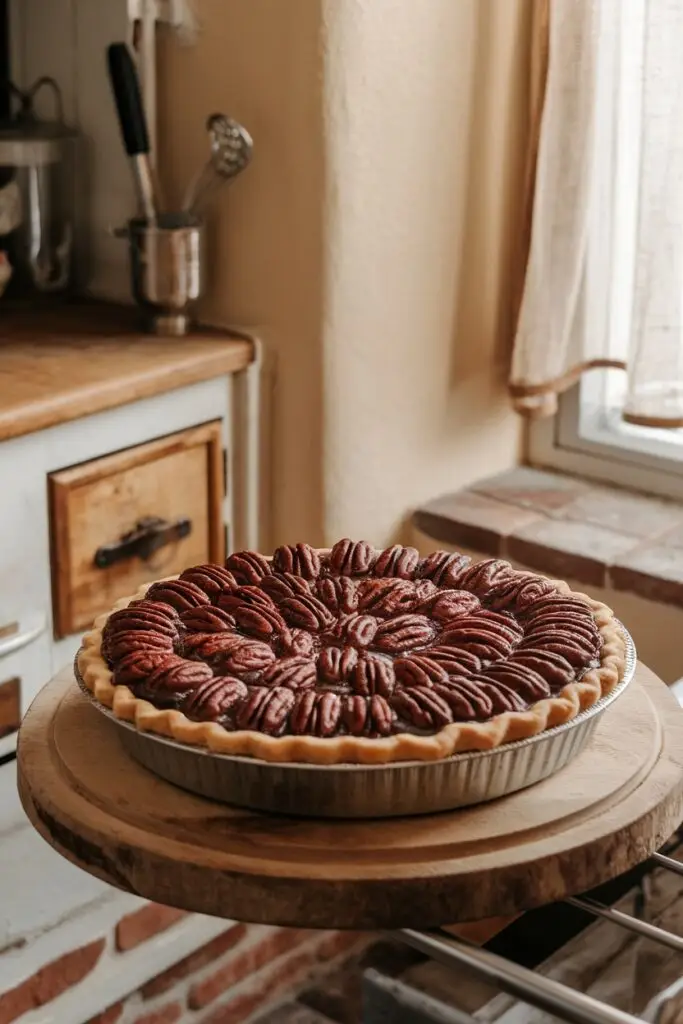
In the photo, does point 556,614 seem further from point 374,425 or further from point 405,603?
point 374,425

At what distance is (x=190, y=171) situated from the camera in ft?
7.00

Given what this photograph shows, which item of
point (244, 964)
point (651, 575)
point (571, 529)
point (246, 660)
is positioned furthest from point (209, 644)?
point (244, 964)

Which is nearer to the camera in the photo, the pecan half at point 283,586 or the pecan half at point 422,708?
the pecan half at point 422,708

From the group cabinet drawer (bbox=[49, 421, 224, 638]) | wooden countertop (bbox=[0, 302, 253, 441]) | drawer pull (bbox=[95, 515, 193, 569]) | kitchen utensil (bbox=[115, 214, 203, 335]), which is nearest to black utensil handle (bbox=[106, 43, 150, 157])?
kitchen utensil (bbox=[115, 214, 203, 335])

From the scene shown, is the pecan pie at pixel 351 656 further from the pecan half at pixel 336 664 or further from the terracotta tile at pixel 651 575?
the terracotta tile at pixel 651 575

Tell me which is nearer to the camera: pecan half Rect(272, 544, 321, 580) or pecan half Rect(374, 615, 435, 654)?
pecan half Rect(374, 615, 435, 654)

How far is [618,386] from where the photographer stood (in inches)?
91.2

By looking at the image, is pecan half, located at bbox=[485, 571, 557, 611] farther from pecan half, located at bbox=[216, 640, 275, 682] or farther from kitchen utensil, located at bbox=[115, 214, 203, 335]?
kitchen utensil, located at bbox=[115, 214, 203, 335]

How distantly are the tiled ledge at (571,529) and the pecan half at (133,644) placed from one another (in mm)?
979

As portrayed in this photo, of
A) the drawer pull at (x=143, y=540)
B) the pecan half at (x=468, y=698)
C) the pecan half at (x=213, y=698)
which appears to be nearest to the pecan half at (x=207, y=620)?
the pecan half at (x=213, y=698)

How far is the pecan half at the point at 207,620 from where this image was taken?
1.20 m

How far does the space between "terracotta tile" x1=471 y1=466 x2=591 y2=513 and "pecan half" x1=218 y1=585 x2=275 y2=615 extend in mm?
1028

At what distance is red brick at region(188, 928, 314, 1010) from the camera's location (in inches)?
84.6

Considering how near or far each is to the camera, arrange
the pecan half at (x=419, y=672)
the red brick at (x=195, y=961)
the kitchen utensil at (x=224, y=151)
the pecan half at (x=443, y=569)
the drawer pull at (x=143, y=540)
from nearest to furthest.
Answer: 1. the pecan half at (x=419, y=672)
2. the pecan half at (x=443, y=569)
3. the drawer pull at (x=143, y=540)
4. the kitchen utensil at (x=224, y=151)
5. the red brick at (x=195, y=961)
